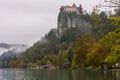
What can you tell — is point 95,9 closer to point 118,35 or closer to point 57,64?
point 118,35

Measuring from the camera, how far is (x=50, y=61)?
19200cm

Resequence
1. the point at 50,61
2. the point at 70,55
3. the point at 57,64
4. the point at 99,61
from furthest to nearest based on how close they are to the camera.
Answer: the point at 50,61 → the point at 57,64 → the point at 70,55 → the point at 99,61

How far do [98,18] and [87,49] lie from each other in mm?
82562

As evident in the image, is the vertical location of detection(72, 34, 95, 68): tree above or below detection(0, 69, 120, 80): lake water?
above

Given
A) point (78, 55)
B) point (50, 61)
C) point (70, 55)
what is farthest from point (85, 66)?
point (50, 61)

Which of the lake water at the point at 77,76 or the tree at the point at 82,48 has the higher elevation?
the tree at the point at 82,48

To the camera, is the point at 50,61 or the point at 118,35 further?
the point at 50,61

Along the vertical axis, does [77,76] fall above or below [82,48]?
below

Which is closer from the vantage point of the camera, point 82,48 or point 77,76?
point 77,76

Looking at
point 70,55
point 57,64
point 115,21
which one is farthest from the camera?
point 57,64

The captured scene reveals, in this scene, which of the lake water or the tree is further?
the tree

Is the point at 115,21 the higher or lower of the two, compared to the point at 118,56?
higher

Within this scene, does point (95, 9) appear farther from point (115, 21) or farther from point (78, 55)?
point (78, 55)

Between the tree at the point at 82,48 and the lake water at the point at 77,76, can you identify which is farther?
the tree at the point at 82,48
